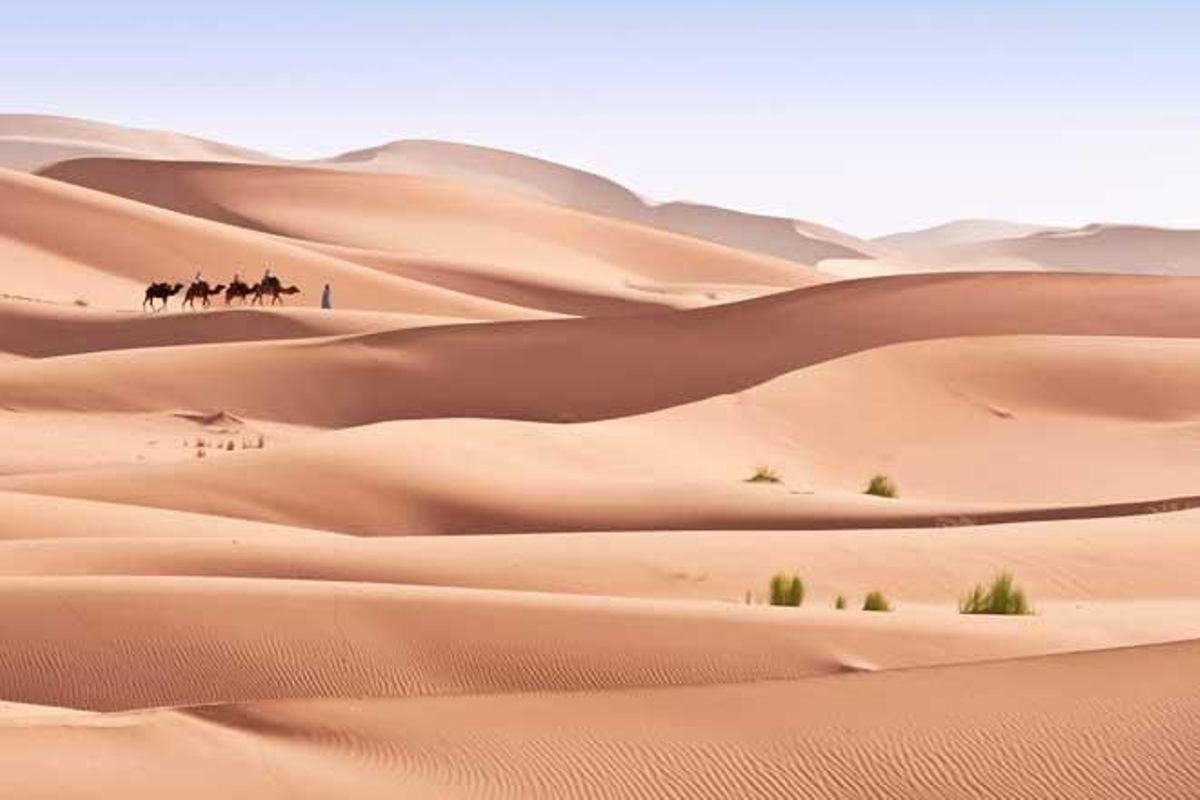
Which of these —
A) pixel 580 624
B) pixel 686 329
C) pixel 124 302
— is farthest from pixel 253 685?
pixel 124 302

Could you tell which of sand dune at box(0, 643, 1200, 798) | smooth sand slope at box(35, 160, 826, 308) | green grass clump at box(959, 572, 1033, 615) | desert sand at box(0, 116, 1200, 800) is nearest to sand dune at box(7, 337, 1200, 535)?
desert sand at box(0, 116, 1200, 800)

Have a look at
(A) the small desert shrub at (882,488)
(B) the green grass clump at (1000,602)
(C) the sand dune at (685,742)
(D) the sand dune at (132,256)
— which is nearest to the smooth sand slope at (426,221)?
(D) the sand dune at (132,256)

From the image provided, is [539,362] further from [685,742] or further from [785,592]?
[685,742]

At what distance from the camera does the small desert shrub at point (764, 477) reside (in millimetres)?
22906

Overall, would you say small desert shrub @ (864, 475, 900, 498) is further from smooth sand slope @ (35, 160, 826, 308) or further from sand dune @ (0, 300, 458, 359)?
smooth sand slope @ (35, 160, 826, 308)

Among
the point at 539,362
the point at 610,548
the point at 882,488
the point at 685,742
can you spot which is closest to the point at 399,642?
the point at 685,742

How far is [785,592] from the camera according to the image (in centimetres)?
1284

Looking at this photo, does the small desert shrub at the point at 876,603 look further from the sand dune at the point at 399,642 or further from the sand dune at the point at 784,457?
the sand dune at the point at 784,457

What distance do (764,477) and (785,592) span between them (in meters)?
10.3

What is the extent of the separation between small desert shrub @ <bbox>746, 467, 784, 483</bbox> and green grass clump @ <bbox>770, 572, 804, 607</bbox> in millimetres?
9428

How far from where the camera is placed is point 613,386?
33.9m

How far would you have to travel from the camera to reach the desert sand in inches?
287

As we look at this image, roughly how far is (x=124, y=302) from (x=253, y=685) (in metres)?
45.1

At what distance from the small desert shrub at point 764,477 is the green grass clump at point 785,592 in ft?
30.9
